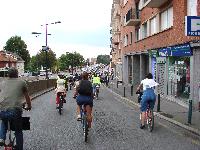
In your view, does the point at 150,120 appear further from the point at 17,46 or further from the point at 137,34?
the point at 17,46

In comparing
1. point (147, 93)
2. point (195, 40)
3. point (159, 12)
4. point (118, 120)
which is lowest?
point (118, 120)

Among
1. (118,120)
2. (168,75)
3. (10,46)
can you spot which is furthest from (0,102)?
(10,46)

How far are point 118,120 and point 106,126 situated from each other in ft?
5.90

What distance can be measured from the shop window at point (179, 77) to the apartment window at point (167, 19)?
243cm

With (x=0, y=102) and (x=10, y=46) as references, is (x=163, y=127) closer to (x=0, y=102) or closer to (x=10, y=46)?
(x=0, y=102)

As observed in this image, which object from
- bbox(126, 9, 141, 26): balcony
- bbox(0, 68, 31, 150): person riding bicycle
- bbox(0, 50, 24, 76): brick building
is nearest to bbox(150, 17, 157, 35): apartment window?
bbox(126, 9, 141, 26): balcony

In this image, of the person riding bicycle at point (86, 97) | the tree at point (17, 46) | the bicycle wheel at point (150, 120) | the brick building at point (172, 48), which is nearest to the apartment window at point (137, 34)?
the brick building at point (172, 48)

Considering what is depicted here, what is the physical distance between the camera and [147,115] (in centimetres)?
1202

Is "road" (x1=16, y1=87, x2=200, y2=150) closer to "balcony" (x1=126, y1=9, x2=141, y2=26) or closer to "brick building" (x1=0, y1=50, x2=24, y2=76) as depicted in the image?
"balcony" (x1=126, y1=9, x2=141, y2=26)

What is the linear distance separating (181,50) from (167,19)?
530 centimetres

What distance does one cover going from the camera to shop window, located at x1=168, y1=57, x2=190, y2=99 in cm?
2166

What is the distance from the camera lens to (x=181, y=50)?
71.5ft

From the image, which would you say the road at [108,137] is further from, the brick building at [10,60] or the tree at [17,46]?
the tree at [17,46]

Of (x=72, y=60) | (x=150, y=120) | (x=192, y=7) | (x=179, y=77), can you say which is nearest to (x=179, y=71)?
(x=179, y=77)
